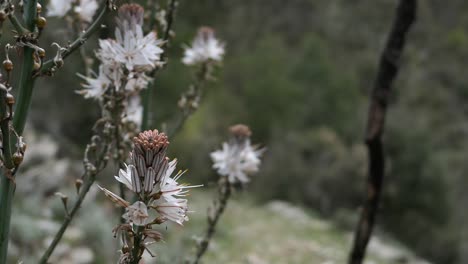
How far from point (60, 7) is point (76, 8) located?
0.11 metres

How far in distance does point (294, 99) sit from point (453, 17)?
16429 millimetres

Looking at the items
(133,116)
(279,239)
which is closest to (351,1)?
(279,239)

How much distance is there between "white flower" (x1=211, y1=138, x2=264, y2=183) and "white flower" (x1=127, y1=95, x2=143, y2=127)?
304mm

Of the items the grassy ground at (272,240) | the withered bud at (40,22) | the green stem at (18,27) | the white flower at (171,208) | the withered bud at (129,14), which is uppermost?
the grassy ground at (272,240)

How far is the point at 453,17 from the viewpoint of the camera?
107ft

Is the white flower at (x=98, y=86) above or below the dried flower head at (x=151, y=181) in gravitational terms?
above

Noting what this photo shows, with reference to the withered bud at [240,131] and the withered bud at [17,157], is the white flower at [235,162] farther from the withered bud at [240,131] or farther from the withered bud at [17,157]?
the withered bud at [17,157]

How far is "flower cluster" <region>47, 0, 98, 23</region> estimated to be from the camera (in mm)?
2055

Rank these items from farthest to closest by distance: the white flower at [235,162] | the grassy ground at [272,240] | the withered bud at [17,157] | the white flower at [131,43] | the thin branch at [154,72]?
the grassy ground at [272,240]
the white flower at [235,162]
the thin branch at [154,72]
the white flower at [131,43]
the withered bud at [17,157]

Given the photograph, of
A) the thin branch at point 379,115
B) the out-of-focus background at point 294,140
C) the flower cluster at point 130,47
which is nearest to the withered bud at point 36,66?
the flower cluster at point 130,47

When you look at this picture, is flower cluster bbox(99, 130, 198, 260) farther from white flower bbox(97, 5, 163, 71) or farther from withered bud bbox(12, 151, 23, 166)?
white flower bbox(97, 5, 163, 71)

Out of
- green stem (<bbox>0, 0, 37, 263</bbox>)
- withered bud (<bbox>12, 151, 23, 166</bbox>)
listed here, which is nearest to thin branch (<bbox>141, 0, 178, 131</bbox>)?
green stem (<bbox>0, 0, 37, 263</bbox>)

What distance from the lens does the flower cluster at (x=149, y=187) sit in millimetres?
1039

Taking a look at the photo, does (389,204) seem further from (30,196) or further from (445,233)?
(30,196)
